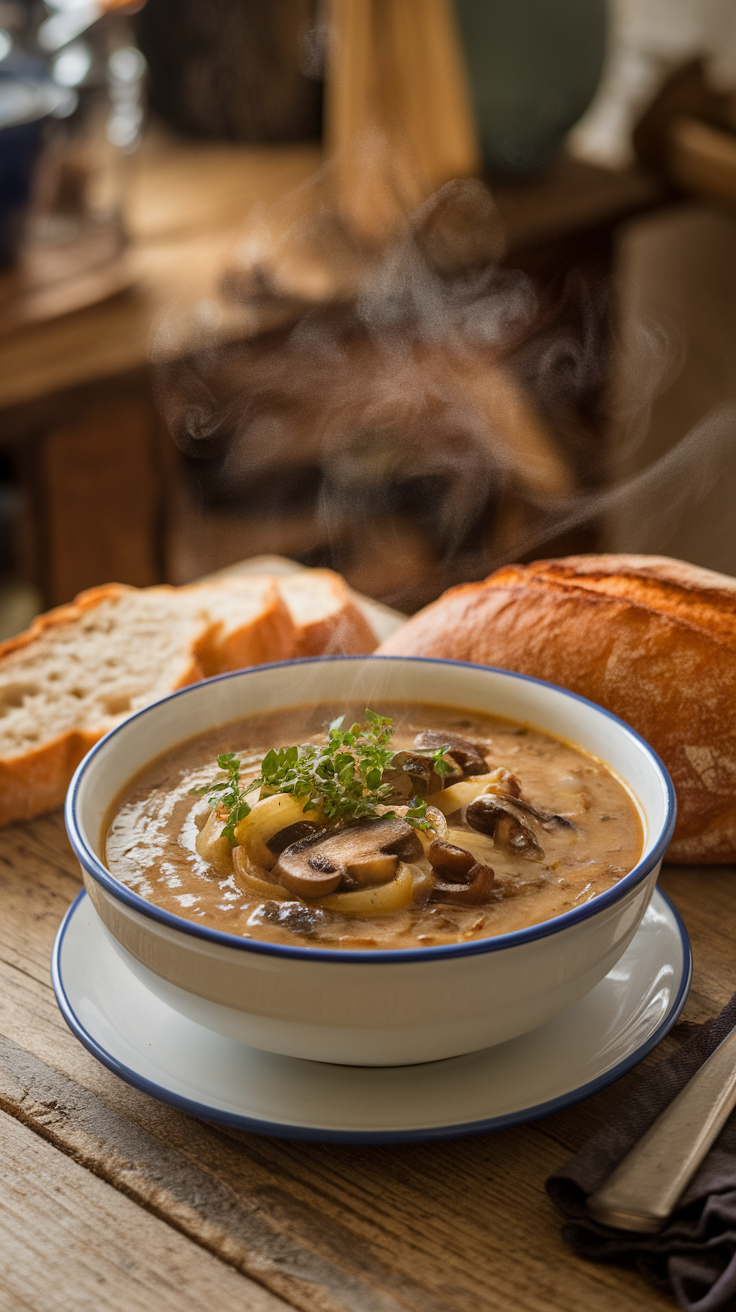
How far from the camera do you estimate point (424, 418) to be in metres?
4.91

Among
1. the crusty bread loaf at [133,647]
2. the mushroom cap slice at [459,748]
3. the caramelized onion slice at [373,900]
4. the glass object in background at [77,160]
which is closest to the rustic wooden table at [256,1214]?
the caramelized onion slice at [373,900]

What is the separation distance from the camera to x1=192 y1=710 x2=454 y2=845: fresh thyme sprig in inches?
51.8

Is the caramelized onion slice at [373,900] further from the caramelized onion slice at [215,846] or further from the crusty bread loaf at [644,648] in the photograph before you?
the crusty bread loaf at [644,648]

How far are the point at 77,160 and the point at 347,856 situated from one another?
430 centimetres

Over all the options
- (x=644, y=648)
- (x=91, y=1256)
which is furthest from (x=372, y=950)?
(x=644, y=648)

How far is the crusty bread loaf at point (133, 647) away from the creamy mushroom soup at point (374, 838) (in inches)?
20.8

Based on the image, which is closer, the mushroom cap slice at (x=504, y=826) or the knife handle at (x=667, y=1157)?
the knife handle at (x=667, y=1157)

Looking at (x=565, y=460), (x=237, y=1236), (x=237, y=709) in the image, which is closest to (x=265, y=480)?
(x=565, y=460)

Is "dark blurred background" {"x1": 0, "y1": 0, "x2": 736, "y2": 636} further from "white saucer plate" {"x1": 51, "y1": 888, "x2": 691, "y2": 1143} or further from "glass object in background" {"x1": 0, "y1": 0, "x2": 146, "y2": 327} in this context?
"white saucer plate" {"x1": 51, "y1": 888, "x2": 691, "y2": 1143}

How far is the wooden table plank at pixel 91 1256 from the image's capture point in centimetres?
105

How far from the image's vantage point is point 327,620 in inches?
87.1

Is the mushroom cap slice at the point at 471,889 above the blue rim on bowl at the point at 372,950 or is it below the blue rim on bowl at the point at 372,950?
below

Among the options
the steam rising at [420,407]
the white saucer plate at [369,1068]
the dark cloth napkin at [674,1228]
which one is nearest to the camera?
the dark cloth napkin at [674,1228]

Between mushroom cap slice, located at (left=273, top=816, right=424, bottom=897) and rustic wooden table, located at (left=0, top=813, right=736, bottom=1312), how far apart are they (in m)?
0.26
